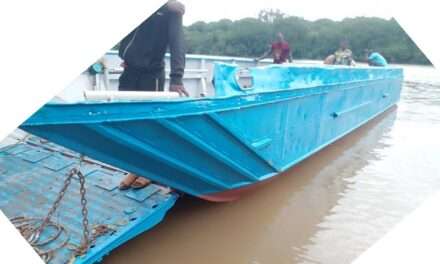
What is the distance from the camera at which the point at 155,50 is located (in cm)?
313

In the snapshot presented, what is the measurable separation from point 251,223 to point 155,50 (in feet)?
6.26

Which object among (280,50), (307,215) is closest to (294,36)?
(280,50)

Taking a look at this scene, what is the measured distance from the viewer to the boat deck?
8.84 ft

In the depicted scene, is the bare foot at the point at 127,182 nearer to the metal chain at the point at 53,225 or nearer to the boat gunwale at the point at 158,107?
the metal chain at the point at 53,225

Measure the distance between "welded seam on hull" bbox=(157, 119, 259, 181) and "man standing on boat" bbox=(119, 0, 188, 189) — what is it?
38 centimetres

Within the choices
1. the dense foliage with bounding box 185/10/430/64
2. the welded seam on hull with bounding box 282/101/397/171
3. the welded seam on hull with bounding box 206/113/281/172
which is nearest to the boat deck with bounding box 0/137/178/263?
the welded seam on hull with bounding box 206/113/281/172

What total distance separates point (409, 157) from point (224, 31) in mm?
5057

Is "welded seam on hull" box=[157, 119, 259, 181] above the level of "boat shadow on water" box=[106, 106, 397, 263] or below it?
above

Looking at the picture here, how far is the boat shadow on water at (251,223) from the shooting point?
310cm

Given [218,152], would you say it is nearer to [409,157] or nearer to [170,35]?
[170,35]

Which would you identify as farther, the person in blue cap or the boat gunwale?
the person in blue cap

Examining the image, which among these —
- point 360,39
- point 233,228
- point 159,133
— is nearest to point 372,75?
point 360,39

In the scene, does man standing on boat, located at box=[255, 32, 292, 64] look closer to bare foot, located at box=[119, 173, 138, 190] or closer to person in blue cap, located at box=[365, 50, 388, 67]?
person in blue cap, located at box=[365, 50, 388, 67]

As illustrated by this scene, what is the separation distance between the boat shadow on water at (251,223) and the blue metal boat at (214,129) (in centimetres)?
27
